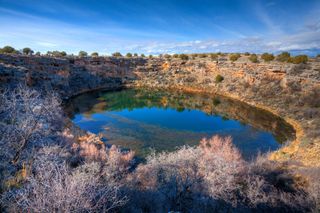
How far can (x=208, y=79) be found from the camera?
136 ft

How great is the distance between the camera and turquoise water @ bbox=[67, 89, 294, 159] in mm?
18250

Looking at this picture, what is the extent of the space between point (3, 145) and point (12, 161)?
64 centimetres

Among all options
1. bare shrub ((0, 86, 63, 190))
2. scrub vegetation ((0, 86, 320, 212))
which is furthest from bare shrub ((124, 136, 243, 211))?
bare shrub ((0, 86, 63, 190))

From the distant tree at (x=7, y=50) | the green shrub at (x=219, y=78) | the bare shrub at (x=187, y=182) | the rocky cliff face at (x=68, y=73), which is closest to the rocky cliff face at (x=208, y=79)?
the rocky cliff face at (x=68, y=73)

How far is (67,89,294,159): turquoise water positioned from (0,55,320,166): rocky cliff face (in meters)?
2.45

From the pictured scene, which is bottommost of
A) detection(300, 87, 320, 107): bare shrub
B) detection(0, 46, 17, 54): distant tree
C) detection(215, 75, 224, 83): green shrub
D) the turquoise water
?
the turquoise water

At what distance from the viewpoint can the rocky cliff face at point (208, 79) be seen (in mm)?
20531

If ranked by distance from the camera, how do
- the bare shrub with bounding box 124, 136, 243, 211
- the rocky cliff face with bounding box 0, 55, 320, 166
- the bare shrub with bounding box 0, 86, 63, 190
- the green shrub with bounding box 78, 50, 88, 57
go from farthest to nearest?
the green shrub with bounding box 78, 50, 88, 57
the rocky cliff face with bounding box 0, 55, 320, 166
the bare shrub with bounding box 124, 136, 243, 211
the bare shrub with bounding box 0, 86, 63, 190

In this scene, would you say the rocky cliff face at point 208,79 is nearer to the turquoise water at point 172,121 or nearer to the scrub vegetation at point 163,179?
the turquoise water at point 172,121

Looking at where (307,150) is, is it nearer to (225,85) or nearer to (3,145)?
(3,145)

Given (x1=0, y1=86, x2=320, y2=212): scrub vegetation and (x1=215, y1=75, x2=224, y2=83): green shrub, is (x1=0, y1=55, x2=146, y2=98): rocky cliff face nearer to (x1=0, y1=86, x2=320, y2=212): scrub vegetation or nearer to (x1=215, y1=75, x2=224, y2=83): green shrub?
(x1=0, y1=86, x2=320, y2=212): scrub vegetation

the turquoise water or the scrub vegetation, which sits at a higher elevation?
the scrub vegetation

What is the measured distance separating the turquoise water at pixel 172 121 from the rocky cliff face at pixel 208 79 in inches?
96.5

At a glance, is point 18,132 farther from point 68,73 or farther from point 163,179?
point 68,73
